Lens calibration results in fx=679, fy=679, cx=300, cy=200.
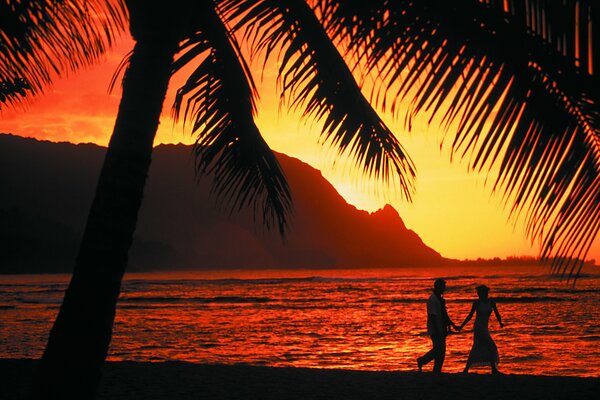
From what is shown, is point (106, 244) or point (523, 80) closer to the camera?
point (523, 80)

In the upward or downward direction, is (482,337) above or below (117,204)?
below

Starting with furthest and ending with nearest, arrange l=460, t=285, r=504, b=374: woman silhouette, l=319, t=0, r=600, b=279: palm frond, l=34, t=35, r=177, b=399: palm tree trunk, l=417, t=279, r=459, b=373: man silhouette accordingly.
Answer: l=460, t=285, r=504, b=374: woman silhouette
l=417, t=279, r=459, b=373: man silhouette
l=34, t=35, r=177, b=399: palm tree trunk
l=319, t=0, r=600, b=279: palm frond

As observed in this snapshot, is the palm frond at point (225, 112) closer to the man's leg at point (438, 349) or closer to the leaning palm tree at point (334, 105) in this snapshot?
the leaning palm tree at point (334, 105)

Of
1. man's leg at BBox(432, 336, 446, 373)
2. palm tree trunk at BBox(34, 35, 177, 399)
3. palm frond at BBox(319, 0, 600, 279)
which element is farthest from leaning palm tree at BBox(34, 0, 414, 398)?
man's leg at BBox(432, 336, 446, 373)

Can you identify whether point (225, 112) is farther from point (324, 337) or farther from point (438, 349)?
point (324, 337)

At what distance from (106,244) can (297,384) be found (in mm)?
6074

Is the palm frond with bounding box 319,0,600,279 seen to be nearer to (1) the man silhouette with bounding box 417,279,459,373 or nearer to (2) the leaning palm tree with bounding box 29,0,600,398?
(2) the leaning palm tree with bounding box 29,0,600,398

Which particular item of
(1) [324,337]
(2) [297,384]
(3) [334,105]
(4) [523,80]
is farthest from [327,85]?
(1) [324,337]

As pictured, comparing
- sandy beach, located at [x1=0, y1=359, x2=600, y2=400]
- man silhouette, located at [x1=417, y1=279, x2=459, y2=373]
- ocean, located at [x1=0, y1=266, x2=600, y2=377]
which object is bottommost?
ocean, located at [x1=0, y1=266, x2=600, y2=377]

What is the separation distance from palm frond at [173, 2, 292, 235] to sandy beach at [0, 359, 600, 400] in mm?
3208

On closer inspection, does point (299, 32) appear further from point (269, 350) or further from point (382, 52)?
point (269, 350)

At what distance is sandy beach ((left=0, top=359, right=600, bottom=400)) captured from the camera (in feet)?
27.3

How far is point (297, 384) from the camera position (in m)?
9.29

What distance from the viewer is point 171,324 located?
28.7m
